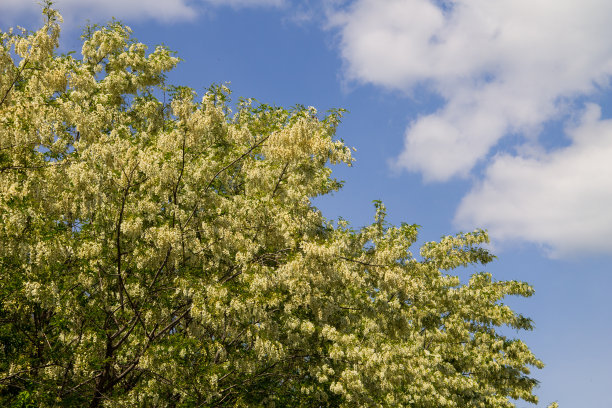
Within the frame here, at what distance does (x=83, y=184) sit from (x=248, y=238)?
411cm

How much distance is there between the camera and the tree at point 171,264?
12.3m

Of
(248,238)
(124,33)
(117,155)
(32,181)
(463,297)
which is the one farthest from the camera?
(463,297)

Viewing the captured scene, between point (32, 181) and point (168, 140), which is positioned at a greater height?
point (168, 140)

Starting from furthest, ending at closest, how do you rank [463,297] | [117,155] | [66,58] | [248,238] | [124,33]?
[463,297] < [124,33] < [66,58] < [248,238] < [117,155]

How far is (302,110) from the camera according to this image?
1483cm

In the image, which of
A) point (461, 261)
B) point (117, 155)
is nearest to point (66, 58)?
point (117, 155)

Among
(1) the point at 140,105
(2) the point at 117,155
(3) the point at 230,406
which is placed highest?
(1) the point at 140,105

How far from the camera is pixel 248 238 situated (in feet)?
46.7

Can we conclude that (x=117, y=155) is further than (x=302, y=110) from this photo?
No

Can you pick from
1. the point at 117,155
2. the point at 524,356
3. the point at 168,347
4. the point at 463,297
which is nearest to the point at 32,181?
the point at 117,155

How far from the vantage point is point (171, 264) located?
14.1 m

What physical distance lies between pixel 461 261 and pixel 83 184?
18720 millimetres

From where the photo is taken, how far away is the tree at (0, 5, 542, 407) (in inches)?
485

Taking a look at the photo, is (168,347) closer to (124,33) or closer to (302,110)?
(302,110)
